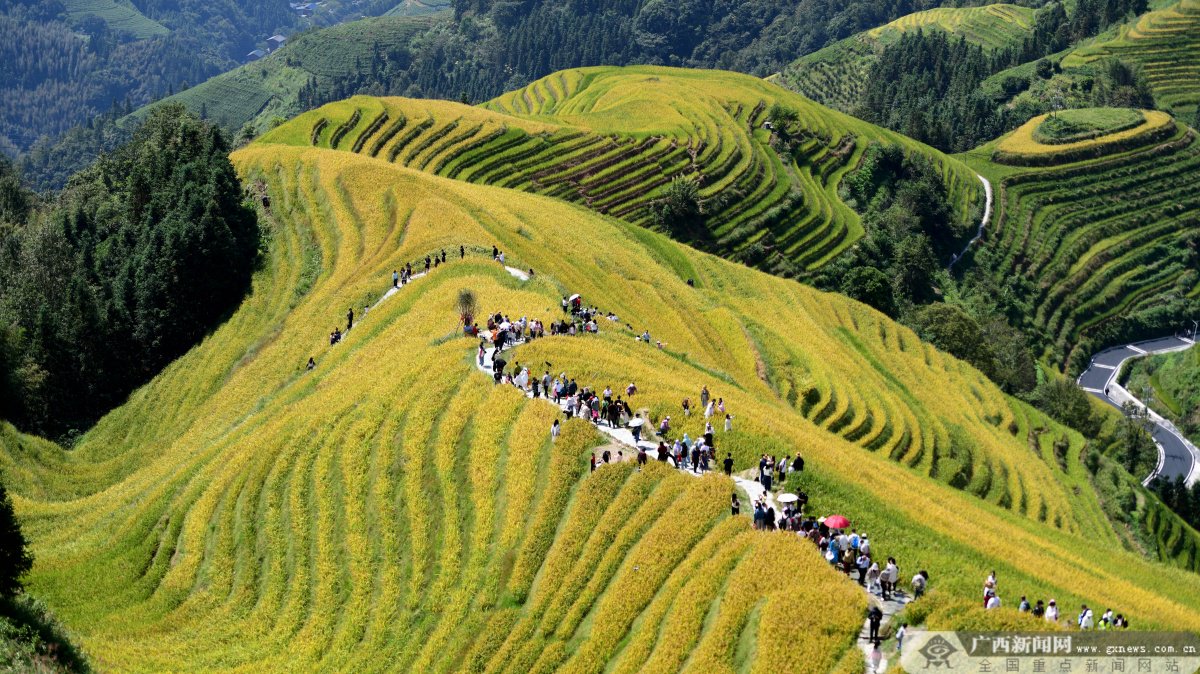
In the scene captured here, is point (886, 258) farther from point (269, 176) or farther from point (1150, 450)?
point (269, 176)

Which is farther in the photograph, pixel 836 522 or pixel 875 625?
pixel 836 522

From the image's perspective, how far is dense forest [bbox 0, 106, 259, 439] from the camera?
277 ft

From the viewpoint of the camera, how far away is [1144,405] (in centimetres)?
15362

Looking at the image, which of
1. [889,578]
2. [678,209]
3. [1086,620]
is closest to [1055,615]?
[1086,620]

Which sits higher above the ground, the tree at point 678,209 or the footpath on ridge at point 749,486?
the tree at point 678,209

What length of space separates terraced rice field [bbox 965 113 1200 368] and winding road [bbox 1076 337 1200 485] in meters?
2.57

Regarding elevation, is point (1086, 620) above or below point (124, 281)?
below

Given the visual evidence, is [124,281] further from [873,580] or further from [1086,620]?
[1086,620]

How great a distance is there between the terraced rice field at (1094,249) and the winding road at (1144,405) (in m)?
2.57

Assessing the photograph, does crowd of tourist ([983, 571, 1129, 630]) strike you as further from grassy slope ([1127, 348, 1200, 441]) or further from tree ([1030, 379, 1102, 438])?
grassy slope ([1127, 348, 1200, 441])

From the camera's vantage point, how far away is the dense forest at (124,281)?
8431 centimetres

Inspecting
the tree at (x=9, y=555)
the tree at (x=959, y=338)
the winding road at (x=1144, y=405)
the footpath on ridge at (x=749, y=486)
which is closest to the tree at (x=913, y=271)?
the tree at (x=959, y=338)

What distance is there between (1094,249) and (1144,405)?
39925 mm

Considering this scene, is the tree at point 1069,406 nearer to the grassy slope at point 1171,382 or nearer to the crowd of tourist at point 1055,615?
the grassy slope at point 1171,382
